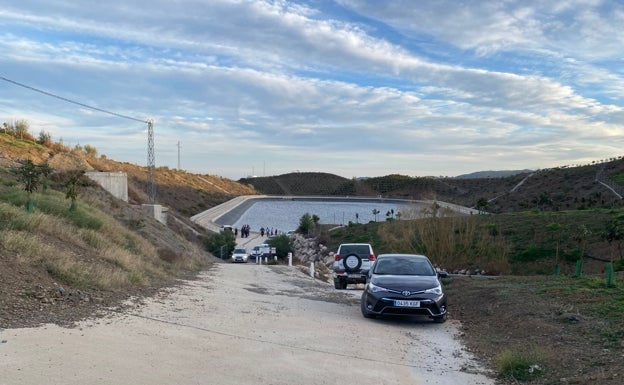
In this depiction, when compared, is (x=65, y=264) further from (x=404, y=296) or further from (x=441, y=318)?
(x=441, y=318)

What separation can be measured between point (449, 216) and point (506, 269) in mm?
4764

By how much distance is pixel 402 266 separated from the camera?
13.1m

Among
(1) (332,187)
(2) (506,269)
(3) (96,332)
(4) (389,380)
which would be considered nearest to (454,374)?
(4) (389,380)

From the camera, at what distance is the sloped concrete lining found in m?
40.7

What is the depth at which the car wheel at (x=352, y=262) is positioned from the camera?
762 inches

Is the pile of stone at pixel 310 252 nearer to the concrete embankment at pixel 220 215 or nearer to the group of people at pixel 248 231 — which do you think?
the group of people at pixel 248 231

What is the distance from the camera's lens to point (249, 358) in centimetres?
727

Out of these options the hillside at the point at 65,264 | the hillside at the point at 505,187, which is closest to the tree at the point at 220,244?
the hillside at the point at 505,187

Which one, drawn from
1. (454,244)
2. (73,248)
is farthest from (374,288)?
(454,244)

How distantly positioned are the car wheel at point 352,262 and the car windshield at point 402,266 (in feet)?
19.1

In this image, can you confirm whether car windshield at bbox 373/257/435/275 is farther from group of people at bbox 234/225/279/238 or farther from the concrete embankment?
group of people at bbox 234/225/279/238

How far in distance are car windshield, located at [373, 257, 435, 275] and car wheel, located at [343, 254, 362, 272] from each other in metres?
5.83

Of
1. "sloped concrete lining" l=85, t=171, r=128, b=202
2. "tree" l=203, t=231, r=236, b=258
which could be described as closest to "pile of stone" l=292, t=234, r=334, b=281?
"tree" l=203, t=231, r=236, b=258

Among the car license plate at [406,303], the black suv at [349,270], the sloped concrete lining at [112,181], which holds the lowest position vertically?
the black suv at [349,270]
